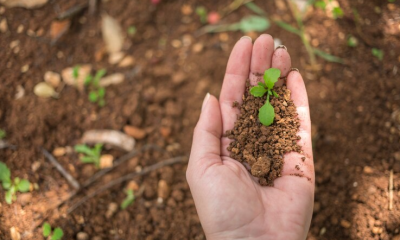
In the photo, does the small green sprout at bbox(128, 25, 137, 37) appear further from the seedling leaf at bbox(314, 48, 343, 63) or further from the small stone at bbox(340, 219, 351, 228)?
the small stone at bbox(340, 219, 351, 228)

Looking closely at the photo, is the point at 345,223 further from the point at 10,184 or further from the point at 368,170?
the point at 10,184

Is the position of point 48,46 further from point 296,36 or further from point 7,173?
point 296,36

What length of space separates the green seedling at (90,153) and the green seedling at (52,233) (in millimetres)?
510

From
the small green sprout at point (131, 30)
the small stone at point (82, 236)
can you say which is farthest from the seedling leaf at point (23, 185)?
the small green sprout at point (131, 30)

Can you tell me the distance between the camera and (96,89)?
275cm

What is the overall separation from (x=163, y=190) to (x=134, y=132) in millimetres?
545

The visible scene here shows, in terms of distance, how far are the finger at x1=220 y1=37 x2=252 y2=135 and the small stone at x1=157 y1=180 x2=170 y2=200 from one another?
0.65 metres

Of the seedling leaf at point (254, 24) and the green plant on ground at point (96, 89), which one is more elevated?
the seedling leaf at point (254, 24)

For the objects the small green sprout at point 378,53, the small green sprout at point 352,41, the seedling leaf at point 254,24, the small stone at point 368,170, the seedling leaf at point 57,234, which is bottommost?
the small stone at point 368,170

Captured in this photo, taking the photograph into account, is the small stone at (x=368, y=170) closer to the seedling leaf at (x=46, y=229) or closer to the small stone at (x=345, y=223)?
the small stone at (x=345, y=223)

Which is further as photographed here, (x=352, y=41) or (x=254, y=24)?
(x=254, y=24)

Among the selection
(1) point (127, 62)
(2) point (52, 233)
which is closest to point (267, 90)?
(1) point (127, 62)

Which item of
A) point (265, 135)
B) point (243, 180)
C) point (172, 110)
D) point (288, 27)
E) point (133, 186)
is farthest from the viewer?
point (288, 27)

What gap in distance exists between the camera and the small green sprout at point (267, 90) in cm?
189
